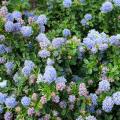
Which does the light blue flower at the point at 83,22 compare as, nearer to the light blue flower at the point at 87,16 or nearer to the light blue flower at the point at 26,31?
the light blue flower at the point at 87,16

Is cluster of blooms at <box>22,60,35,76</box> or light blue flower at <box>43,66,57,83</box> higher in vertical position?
cluster of blooms at <box>22,60,35,76</box>

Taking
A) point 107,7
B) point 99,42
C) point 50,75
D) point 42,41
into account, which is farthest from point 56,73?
point 107,7

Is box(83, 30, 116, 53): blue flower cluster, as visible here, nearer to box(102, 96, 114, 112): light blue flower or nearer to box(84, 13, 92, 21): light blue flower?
box(102, 96, 114, 112): light blue flower

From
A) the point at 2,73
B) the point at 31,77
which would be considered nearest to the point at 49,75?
the point at 31,77

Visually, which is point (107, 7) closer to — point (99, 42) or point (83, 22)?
point (83, 22)

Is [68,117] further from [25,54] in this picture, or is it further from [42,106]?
[25,54]

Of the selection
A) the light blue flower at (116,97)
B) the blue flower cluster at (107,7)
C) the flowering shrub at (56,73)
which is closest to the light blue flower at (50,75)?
the flowering shrub at (56,73)

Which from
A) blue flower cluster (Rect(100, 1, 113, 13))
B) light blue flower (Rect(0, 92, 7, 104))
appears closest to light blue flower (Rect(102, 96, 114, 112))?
light blue flower (Rect(0, 92, 7, 104))

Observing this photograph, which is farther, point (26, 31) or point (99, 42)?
point (26, 31)
